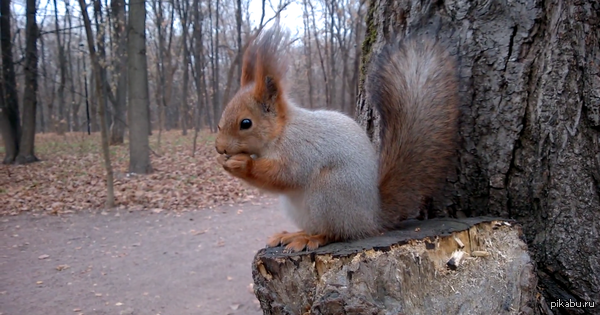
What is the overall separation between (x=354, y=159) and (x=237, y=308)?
2.38 metres

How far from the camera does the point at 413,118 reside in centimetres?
170

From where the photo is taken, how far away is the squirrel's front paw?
175 cm

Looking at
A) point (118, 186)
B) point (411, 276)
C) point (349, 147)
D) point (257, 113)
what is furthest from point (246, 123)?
point (118, 186)

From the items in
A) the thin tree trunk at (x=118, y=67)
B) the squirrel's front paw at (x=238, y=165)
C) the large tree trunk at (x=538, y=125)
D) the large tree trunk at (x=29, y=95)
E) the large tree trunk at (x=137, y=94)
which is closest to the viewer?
the large tree trunk at (x=538, y=125)

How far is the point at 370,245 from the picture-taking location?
1463 millimetres

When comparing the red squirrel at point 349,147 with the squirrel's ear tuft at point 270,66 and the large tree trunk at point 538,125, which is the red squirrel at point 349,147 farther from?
the large tree trunk at point 538,125

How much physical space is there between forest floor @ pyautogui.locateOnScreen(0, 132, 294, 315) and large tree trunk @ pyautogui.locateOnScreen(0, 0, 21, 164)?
150 centimetres

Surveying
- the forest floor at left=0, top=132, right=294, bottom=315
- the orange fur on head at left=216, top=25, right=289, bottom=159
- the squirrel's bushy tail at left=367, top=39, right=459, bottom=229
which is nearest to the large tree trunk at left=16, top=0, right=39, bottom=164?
the forest floor at left=0, top=132, right=294, bottom=315

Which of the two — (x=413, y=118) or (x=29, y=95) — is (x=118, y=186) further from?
(x=413, y=118)

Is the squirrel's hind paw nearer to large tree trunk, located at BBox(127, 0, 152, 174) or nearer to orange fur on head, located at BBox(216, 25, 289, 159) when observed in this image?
orange fur on head, located at BBox(216, 25, 289, 159)

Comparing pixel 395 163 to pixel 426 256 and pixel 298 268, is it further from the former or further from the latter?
pixel 298 268

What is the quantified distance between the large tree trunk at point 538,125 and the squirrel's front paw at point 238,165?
32.9 inches

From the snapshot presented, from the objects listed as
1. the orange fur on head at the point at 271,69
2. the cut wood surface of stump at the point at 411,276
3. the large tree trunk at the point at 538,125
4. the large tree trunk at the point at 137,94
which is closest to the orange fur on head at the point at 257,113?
the orange fur on head at the point at 271,69

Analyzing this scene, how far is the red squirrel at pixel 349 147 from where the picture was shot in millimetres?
1680
